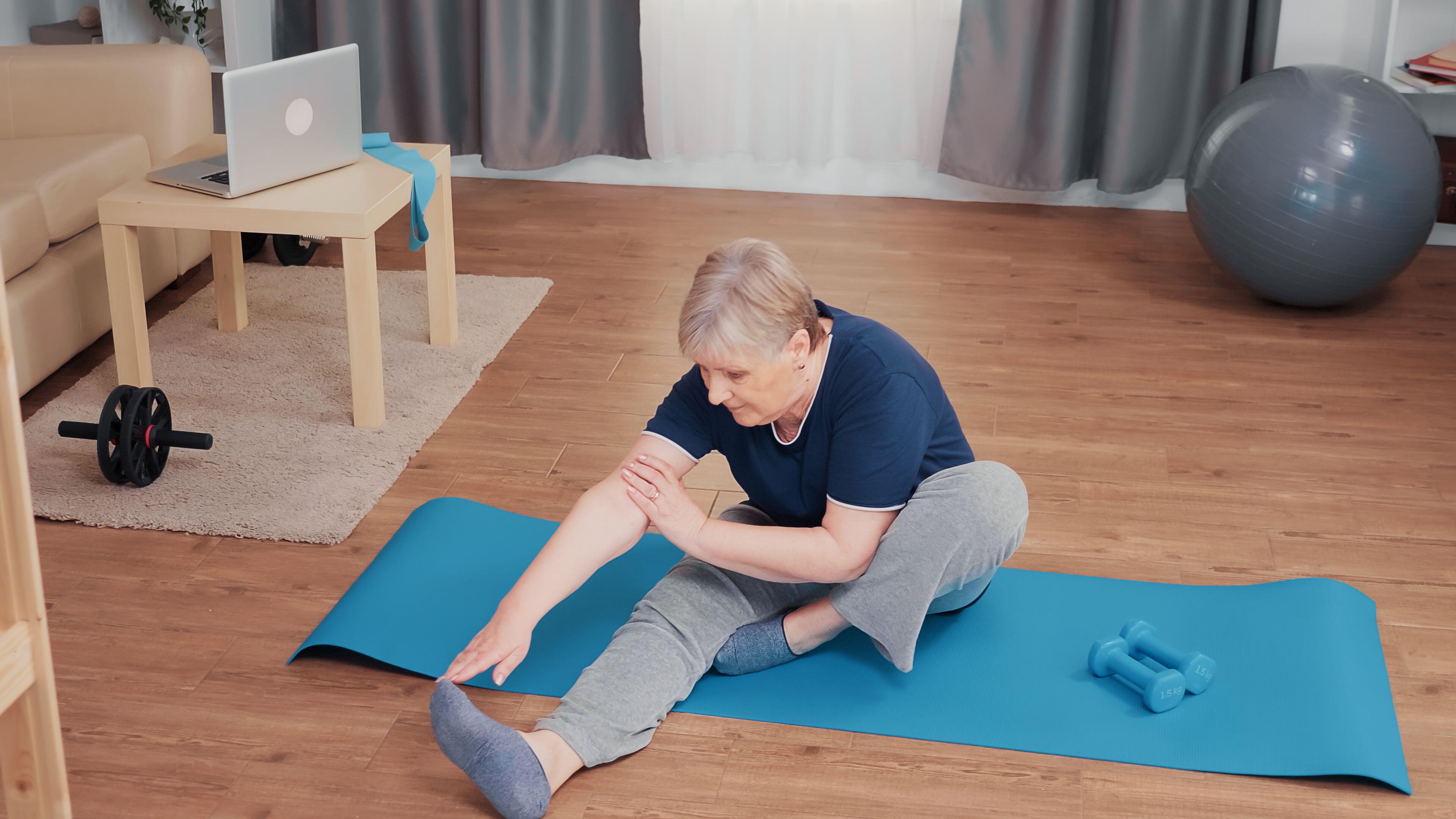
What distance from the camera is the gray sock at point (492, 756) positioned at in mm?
1418

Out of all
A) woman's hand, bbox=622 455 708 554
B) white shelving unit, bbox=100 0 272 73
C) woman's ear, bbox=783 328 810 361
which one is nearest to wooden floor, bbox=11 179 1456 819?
woman's hand, bbox=622 455 708 554

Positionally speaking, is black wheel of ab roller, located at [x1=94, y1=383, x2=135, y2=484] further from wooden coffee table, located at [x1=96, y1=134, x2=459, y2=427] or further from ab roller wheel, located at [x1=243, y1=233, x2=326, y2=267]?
ab roller wheel, located at [x1=243, y1=233, x2=326, y2=267]

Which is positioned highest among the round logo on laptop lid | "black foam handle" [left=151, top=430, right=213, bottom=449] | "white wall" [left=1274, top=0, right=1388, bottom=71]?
"white wall" [left=1274, top=0, right=1388, bottom=71]

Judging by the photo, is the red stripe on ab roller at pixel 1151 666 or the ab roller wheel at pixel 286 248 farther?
the ab roller wheel at pixel 286 248

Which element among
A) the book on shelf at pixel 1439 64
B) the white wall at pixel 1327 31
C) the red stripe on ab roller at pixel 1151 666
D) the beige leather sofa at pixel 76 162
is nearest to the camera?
the red stripe on ab roller at pixel 1151 666

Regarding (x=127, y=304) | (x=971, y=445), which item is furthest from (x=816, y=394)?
(x=127, y=304)

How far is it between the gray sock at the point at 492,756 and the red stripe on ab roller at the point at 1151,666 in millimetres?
764

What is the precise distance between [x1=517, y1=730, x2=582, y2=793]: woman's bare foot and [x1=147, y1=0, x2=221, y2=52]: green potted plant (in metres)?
3.15

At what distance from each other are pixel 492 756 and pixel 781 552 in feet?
1.39

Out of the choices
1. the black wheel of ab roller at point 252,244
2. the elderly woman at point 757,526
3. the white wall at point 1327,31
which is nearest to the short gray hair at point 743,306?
the elderly woman at point 757,526

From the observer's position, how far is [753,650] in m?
1.70

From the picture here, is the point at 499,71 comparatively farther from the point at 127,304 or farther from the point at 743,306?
the point at 743,306

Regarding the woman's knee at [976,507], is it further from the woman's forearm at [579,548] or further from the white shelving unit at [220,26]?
the white shelving unit at [220,26]

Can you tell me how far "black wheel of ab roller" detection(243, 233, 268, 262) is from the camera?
3301 mm
